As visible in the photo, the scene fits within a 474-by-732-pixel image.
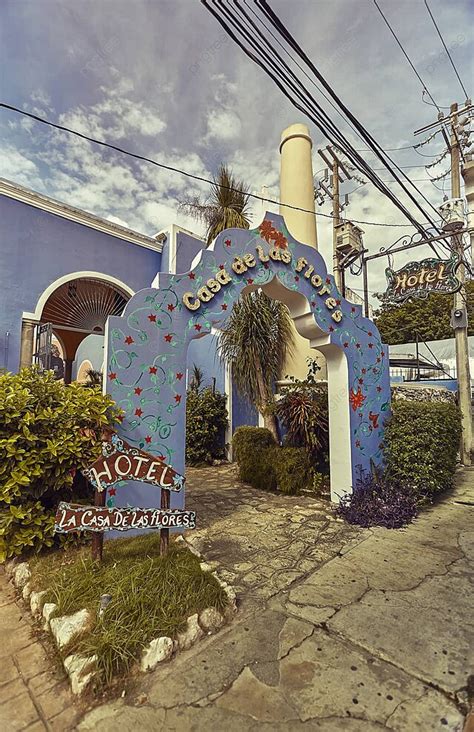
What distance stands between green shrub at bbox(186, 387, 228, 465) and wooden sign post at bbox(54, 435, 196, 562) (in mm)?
4816

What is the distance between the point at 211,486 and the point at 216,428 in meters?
2.03

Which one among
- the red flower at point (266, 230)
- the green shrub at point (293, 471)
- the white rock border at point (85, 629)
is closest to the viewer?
the white rock border at point (85, 629)

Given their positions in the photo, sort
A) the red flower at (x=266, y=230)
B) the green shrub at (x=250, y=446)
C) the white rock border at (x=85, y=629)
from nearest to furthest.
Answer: the white rock border at (x=85, y=629), the red flower at (x=266, y=230), the green shrub at (x=250, y=446)

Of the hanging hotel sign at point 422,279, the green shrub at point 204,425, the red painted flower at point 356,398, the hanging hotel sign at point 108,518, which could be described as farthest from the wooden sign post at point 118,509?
the hanging hotel sign at point 422,279

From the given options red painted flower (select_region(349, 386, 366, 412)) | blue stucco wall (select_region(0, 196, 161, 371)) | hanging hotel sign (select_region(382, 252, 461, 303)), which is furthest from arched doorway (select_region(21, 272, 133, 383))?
hanging hotel sign (select_region(382, 252, 461, 303))

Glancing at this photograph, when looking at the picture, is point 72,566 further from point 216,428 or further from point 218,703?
point 216,428

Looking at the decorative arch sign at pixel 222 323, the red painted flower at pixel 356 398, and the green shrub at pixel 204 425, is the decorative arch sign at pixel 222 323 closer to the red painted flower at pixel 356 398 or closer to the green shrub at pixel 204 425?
the red painted flower at pixel 356 398

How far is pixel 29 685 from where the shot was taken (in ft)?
6.25

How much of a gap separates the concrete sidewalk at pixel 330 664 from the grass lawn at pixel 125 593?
0.62 feet

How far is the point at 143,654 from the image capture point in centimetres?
200

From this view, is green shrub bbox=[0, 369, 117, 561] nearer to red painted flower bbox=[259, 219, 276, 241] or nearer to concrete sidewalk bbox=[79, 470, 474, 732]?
concrete sidewalk bbox=[79, 470, 474, 732]

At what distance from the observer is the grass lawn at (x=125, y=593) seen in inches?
78.6

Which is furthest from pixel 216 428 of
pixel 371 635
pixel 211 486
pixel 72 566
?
pixel 371 635

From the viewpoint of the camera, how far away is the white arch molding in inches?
279
